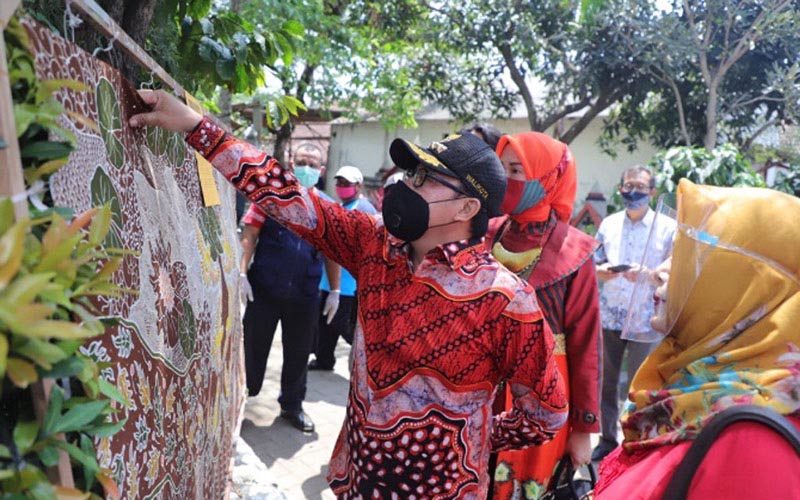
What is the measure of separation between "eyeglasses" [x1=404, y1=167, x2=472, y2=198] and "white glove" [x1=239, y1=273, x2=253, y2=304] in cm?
225

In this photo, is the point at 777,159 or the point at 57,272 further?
the point at 777,159

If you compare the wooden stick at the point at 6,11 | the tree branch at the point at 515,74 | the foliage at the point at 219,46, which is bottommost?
the wooden stick at the point at 6,11

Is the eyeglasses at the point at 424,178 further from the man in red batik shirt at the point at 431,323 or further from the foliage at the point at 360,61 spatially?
the foliage at the point at 360,61

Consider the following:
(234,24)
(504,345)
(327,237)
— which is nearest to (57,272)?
(327,237)

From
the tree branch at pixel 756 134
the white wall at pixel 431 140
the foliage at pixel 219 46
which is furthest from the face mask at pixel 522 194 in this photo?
the white wall at pixel 431 140

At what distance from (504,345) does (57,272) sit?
1.27m

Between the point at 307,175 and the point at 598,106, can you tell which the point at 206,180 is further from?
the point at 598,106

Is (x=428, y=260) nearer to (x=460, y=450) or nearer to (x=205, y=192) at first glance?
(x=460, y=450)

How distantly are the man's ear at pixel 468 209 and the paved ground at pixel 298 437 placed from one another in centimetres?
195

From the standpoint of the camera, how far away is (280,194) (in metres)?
1.74

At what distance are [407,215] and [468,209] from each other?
186 mm

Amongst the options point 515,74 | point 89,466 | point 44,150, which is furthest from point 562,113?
point 89,466

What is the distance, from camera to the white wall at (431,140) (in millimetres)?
13992

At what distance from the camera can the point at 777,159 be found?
12398 millimetres
